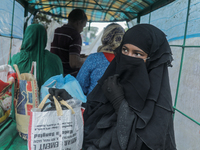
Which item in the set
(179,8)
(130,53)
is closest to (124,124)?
(130,53)

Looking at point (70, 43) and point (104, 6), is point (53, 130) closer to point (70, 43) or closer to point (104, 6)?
point (70, 43)

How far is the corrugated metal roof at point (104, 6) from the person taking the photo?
3.44 metres

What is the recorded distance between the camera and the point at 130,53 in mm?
1315

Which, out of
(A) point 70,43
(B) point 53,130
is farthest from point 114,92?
(A) point 70,43

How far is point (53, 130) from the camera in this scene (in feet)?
3.35

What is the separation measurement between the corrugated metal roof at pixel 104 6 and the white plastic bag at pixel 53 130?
2.49m

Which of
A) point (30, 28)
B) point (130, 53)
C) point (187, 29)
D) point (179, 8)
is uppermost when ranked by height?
point (179, 8)

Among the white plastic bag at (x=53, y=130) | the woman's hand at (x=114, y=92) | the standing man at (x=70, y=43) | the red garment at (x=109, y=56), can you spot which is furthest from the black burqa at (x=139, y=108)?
the standing man at (x=70, y=43)

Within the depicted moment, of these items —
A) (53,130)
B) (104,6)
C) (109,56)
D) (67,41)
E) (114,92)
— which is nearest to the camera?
(53,130)

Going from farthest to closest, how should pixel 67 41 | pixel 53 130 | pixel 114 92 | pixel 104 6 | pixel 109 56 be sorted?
pixel 104 6 → pixel 67 41 → pixel 109 56 → pixel 114 92 → pixel 53 130

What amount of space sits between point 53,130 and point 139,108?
0.57 m

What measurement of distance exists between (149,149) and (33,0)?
395cm

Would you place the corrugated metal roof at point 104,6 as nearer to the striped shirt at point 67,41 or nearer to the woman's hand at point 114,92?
the striped shirt at point 67,41

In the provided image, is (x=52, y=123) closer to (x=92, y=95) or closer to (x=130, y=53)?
(x=92, y=95)
